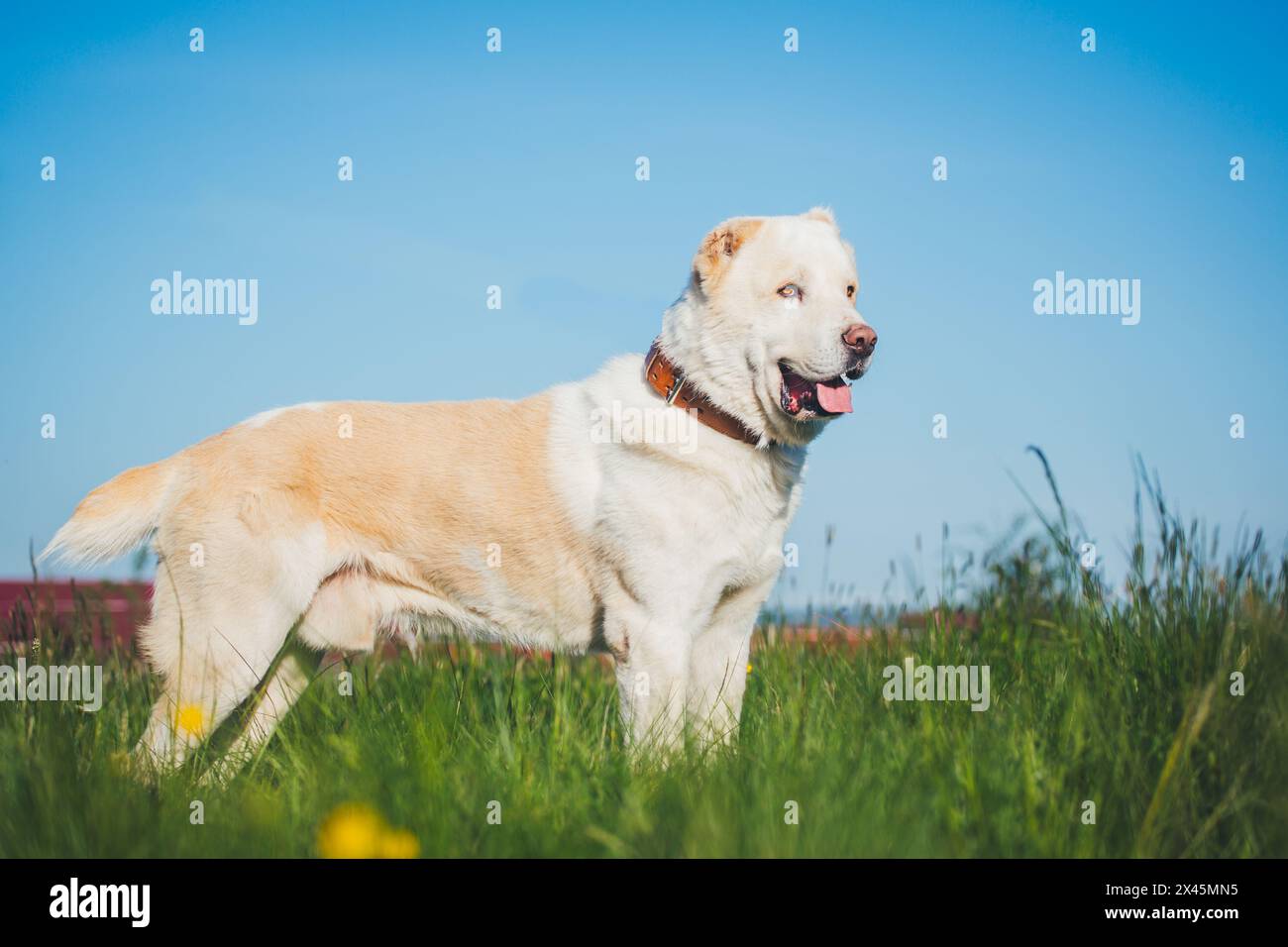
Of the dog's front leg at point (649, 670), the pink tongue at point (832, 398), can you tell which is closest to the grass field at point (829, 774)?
the dog's front leg at point (649, 670)

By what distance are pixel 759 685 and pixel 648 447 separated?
1.48 m

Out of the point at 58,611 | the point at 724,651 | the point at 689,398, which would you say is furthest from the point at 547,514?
the point at 58,611

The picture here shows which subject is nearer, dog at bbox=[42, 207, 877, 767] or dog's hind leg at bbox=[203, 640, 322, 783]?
dog at bbox=[42, 207, 877, 767]

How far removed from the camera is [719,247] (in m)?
4.02

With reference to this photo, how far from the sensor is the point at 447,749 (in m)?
3.41

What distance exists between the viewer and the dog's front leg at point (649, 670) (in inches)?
146

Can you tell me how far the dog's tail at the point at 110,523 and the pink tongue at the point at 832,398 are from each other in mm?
2707

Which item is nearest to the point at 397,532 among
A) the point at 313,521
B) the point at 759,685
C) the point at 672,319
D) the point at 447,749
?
the point at 313,521

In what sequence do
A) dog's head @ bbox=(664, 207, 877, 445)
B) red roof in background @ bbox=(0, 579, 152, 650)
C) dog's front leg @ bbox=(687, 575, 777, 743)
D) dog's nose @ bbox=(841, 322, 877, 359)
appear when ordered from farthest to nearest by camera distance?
red roof in background @ bbox=(0, 579, 152, 650)
dog's front leg @ bbox=(687, 575, 777, 743)
dog's head @ bbox=(664, 207, 877, 445)
dog's nose @ bbox=(841, 322, 877, 359)

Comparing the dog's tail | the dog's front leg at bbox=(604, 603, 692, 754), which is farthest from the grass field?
the dog's tail

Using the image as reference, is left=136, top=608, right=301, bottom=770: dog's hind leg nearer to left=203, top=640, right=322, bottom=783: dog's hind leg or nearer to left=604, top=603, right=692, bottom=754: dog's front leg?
left=203, top=640, right=322, bottom=783: dog's hind leg

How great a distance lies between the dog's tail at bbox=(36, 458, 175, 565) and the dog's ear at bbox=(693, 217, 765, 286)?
2390mm

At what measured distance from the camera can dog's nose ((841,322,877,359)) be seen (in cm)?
364
